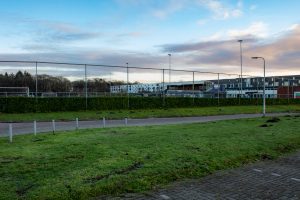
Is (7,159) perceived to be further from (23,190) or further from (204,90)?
(204,90)

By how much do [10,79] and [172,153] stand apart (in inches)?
1343

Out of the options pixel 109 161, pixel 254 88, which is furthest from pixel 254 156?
pixel 254 88

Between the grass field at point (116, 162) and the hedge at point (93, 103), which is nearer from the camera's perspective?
the grass field at point (116, 162)

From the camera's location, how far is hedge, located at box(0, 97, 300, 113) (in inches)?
1287

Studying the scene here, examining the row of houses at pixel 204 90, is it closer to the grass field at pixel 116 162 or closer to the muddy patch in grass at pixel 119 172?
the grass field at pixel 116 162

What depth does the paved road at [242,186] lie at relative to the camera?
6.50 m

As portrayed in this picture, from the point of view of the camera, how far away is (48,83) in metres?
38.0

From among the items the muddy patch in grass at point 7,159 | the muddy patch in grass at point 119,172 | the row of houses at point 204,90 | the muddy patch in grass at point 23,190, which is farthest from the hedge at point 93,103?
the muddy patch in grass at point 23,190

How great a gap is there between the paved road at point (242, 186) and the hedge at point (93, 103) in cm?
2751

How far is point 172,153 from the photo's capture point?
32.2 ft

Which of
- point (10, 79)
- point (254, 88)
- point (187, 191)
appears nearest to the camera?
point (187, 191)

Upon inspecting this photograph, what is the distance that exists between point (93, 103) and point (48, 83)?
17.3ft

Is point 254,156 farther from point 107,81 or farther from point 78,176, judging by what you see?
point 107,81

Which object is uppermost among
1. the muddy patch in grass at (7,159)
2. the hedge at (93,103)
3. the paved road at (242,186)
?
the hedge at (93,103)
